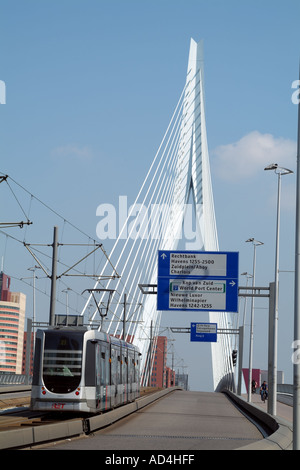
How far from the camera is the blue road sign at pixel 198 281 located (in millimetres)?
29547

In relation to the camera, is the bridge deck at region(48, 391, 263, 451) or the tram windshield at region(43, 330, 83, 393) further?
the tram windshield at region(43, 330, 83, 393)

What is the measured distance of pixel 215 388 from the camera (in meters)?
91.2

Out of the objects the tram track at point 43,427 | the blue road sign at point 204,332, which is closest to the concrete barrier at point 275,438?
the tram track at point 43,427

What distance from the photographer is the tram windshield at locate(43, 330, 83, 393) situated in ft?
71.4

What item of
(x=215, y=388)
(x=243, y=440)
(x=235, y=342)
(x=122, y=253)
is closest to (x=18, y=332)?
(x=215, y=388)

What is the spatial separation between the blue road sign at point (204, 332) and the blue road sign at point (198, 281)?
30976mm

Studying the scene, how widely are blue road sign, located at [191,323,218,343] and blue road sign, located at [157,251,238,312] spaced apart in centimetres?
3098

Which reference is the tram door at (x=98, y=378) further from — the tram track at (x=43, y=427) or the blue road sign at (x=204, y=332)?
the blue road sign at (x=204, y=332)

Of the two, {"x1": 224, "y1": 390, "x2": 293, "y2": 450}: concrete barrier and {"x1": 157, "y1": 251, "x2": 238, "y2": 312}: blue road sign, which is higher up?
{"x1": 157, "y1": 251, "x2": 238, "y2": 312}: blue road sign

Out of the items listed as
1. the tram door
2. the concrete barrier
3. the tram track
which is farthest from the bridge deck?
the tram door

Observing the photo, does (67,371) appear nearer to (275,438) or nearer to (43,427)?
(43,427)

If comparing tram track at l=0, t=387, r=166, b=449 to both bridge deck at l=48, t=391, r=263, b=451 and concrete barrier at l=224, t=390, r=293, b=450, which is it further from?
concrete barrier at l=224, t=390, r=293, b=450

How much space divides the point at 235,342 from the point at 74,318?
4290 centimetres

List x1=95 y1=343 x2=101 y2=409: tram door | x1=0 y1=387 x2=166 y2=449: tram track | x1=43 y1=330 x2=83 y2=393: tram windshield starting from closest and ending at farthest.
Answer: x1=0 y1=387 x2=166 y2=449: tram track, x1=43 y1=330 x2=83 y2=393: tram windshield, x1=95 y1=343 x2=101 y2=409: tram door
